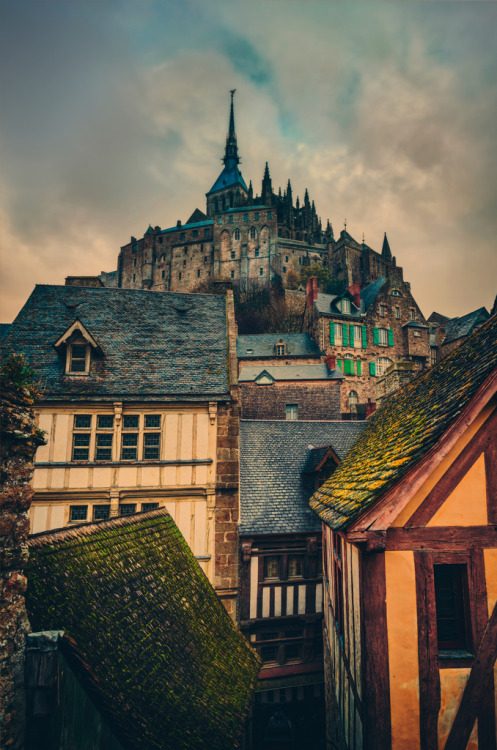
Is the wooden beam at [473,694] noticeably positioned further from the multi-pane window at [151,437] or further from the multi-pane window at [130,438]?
→ the multi-pane window at [130,438]

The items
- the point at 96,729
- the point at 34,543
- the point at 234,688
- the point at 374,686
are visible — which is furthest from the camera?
the point at 234,688

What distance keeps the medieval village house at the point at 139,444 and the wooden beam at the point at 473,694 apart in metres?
8.07

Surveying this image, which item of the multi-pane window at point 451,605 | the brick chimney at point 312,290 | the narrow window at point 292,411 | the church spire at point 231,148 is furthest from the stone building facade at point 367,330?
the church spire at point 231,148

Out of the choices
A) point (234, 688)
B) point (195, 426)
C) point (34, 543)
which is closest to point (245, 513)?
point (195, 426)

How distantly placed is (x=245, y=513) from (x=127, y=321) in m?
7.98

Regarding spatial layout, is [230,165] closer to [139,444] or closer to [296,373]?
[296,373]

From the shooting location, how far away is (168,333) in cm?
1486

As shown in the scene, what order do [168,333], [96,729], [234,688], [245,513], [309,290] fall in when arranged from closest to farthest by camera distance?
[96,729] < [234,688] < [245,513] < [168,333] < [309,290]

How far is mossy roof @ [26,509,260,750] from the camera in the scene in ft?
14.6

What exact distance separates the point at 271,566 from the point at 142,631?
314 inches

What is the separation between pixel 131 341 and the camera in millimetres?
14344

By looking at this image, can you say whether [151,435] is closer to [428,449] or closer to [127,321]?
[127,321]

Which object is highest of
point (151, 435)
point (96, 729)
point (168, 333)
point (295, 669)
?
point (168, 333)

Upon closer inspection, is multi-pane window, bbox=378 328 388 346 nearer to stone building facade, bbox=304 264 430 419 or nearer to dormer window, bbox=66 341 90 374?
stone building facade, bbox=304 264 430 419
